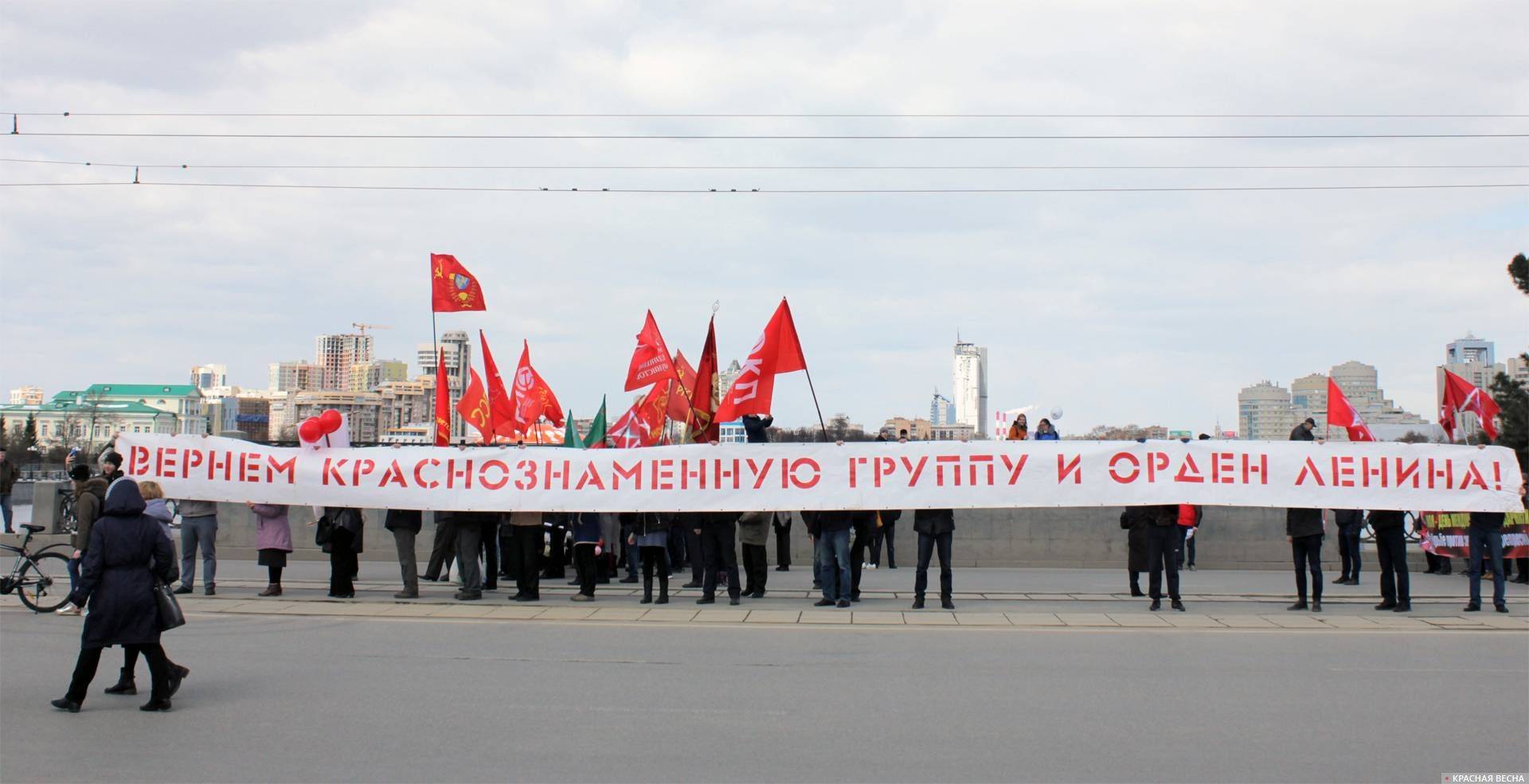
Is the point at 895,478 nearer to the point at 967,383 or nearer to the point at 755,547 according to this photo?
the point at 755,547

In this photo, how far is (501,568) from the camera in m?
17.2

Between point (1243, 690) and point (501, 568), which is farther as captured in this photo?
point (501, 568)

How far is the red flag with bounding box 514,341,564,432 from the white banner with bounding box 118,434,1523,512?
705 cm

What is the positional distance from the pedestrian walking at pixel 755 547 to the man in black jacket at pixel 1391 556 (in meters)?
7.34

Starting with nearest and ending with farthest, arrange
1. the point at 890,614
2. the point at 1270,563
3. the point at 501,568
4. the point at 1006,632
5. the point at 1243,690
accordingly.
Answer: the point at 1243,690 < the point at 1006,632 < the point at 890,614 < the point at 501,568 < the point at 1270,563

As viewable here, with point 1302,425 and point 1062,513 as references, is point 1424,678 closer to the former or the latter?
point 1302,425

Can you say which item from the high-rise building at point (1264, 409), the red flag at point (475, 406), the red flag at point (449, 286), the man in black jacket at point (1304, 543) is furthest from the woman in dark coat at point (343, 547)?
the high-rise building at point (1264, 409)

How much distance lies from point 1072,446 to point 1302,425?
310 centimetres

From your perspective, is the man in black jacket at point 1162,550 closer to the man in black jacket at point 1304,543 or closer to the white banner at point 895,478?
the white banner at point 895,478

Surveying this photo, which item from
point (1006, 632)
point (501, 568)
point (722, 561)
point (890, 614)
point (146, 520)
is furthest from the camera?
point (501, 568)

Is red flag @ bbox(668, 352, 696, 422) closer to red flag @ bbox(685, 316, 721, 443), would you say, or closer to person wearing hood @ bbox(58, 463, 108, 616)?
red flag @ bbox(685, 316, 721, 443)

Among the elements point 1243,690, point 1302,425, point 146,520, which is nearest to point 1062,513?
point 1302,425

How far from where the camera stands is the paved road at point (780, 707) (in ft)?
22.0

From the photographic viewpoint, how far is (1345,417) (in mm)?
15672
